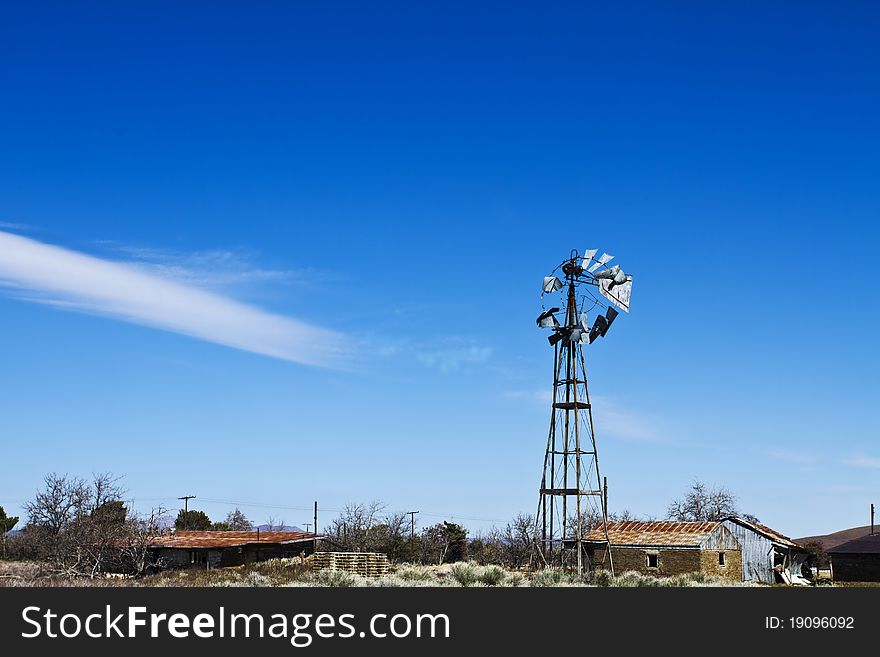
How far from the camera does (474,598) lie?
1568 cm

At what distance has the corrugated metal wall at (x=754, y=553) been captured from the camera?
45.6 meters

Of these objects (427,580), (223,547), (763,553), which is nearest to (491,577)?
(427,580)

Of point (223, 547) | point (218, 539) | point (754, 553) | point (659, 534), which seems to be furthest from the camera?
Answer: point (218, 539)

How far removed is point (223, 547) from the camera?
5147cm

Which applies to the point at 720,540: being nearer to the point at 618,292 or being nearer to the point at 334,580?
the point at 618,292

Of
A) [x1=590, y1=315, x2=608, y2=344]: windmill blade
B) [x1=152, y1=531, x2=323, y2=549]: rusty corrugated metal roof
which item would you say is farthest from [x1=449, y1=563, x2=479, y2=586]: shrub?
[x1=152, y1=531, x2=323, y2=549]: rusty corrugated metal roof

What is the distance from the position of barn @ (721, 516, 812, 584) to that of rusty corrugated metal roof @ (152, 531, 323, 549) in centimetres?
2793

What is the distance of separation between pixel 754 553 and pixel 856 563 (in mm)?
8260

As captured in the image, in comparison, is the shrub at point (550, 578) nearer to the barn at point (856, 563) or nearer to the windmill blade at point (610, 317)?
the windmill blade at point (610, 317)

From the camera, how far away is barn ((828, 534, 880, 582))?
162 ft

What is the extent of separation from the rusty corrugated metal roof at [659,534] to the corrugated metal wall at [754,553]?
1725mm

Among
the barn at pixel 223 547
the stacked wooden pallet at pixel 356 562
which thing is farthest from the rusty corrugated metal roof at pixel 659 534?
the barn at pixel 223 547

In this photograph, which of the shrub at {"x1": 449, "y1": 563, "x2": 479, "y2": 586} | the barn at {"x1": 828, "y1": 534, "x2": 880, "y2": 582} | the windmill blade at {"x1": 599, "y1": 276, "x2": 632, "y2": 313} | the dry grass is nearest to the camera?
the dry grass

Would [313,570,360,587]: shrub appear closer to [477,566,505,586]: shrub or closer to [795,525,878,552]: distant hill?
[477,566,505,586]: shrub
